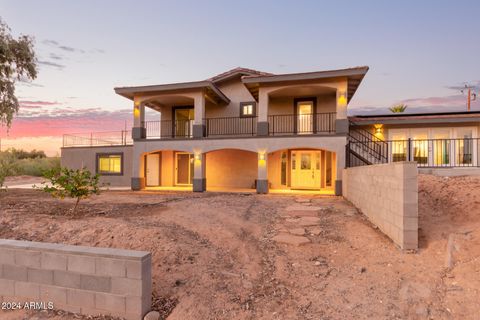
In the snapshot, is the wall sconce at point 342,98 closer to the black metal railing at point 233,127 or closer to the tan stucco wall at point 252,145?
the tan stucco wall at point 252,145

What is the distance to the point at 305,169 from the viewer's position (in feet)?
52.9

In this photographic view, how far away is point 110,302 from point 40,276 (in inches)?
51.3

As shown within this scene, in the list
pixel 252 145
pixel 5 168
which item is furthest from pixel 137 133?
pixel 252 145

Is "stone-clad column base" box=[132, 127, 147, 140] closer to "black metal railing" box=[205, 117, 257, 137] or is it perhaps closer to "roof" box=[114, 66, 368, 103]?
"roof" box=[114, 66, 368, 103]

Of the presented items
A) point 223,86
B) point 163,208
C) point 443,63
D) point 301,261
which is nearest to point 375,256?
point 301,261

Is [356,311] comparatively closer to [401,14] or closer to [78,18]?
[401,14]

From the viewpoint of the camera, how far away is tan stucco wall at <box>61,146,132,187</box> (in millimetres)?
18406

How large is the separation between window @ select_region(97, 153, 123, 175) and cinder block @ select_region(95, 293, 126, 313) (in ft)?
52.7

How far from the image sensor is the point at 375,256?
504 centimetres

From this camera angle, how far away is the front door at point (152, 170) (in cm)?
1770

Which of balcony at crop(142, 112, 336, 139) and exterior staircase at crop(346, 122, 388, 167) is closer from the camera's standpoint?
exterior staircase at crop(346, 122, 388, 167)

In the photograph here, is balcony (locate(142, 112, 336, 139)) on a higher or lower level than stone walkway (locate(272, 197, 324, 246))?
higher

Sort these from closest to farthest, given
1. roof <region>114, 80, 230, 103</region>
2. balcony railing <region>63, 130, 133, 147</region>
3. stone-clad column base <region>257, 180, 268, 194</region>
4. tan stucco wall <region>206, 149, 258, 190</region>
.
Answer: stone-clad column base <region>257, 180, 268, 194</region> < roof <region>114, 80, 230, 103</region> < tan stucco wall <region>206, 149, 258, 190</region> < balcony railing <region>63, 130, 133, 147</region>

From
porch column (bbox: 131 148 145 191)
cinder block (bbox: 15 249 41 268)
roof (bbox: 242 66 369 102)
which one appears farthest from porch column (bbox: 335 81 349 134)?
cinder block (bbox: 15 249 41 268)
